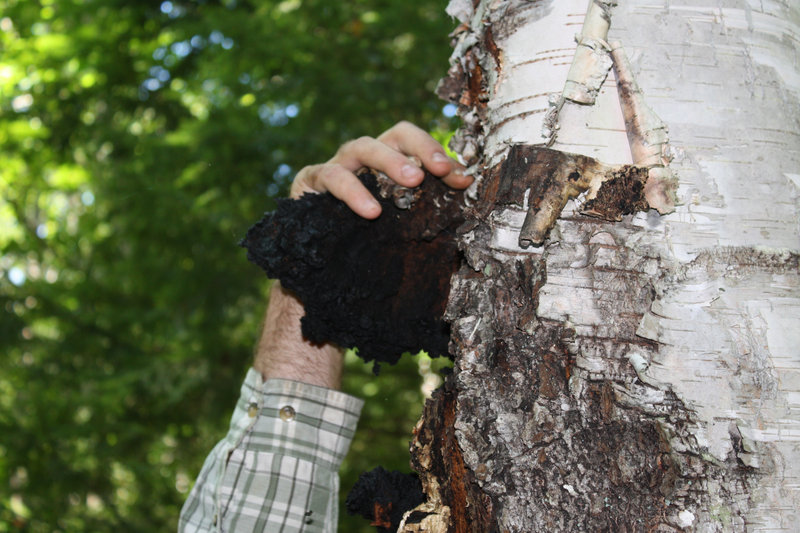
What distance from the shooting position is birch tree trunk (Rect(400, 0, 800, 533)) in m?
0.93

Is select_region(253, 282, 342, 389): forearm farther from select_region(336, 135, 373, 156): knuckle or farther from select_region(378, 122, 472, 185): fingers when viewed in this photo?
select_region(378, 122, 472, 185): fingers

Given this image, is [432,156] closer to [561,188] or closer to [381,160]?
[381,160]

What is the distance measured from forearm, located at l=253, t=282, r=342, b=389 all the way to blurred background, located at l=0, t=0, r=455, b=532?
2.40 meters

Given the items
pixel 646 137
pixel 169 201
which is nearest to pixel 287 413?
pixel 646 137

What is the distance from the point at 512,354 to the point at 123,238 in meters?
4.68

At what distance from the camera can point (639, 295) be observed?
993 mm

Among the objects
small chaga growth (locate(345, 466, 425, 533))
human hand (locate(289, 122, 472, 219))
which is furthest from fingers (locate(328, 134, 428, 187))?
small chaga growth (locate(345, 466, 425, 533))

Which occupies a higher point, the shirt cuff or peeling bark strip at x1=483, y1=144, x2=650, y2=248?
peeling bark strip at x1=483, y1=144, x2=650, y2=248

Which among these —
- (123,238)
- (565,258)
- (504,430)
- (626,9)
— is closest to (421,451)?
(504,430)

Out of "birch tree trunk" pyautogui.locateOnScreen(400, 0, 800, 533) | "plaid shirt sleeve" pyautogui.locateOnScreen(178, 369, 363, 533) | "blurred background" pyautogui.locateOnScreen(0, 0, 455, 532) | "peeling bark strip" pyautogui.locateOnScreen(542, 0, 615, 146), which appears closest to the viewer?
"birch tree trunk" pyautogui.locateOnScreen(400, 0, 800, 533)

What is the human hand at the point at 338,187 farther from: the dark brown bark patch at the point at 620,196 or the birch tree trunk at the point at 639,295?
the dark brown bark patch at the point at 620,196

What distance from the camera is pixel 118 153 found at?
5.37 metres

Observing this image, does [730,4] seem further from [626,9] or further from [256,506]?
[256,506]

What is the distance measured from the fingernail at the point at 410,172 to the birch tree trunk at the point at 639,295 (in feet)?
1.51
